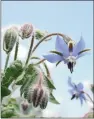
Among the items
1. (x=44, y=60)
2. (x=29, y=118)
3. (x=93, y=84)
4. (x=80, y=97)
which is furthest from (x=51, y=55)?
(x=93, y=84)

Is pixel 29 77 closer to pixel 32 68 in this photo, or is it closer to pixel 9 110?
pixel 32 68

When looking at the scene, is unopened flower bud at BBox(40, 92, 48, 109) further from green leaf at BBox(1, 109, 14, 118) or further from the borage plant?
green leaf at BBox(1, 109, 14, 118)

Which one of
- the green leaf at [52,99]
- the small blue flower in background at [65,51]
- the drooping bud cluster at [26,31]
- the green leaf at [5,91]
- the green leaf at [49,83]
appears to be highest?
the drooping bud cluster at [26,31]

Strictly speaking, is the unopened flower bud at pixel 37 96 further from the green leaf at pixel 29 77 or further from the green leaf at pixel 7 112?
the green leaf at pixel 7 112

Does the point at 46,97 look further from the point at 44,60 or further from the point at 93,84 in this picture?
the point at 93,84

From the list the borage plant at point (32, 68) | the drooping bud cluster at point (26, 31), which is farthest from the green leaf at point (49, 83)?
the drooping bud cluster at point (26, 31)

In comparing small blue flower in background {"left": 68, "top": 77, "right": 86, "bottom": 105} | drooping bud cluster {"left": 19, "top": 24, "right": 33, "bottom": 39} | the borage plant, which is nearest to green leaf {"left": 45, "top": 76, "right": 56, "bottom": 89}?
the borage plant
